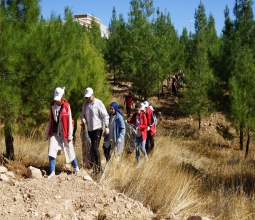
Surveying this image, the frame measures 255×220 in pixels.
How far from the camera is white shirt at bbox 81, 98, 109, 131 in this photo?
538 centimetres

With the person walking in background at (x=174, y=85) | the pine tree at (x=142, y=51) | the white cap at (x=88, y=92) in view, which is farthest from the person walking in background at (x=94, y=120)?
the person walking in background at (x=174, y=85)

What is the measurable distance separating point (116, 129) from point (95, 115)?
828 millimetres

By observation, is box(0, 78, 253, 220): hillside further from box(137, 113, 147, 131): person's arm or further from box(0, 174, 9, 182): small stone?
box(137, 113, 147, 131): person's arm

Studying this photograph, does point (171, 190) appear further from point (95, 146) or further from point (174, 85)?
point (174, 85)

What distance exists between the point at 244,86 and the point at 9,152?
33.6 feet

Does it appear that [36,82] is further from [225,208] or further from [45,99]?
[225,208]

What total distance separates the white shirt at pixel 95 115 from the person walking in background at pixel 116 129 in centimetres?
61

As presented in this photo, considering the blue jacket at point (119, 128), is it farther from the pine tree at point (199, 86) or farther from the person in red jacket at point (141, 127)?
the pine tree at point (199, 86)

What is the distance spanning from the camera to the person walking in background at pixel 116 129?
5992 mm

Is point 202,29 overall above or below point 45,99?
above

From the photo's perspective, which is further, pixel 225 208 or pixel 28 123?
pixel 28 123

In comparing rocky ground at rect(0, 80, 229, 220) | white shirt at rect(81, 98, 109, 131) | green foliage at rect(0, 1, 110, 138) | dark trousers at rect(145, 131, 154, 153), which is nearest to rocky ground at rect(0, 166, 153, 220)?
rocky ground at rect(0, 80, 229, 220)

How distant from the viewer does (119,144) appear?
6008 mm

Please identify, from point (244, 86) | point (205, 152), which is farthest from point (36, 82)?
point (244, 86)
